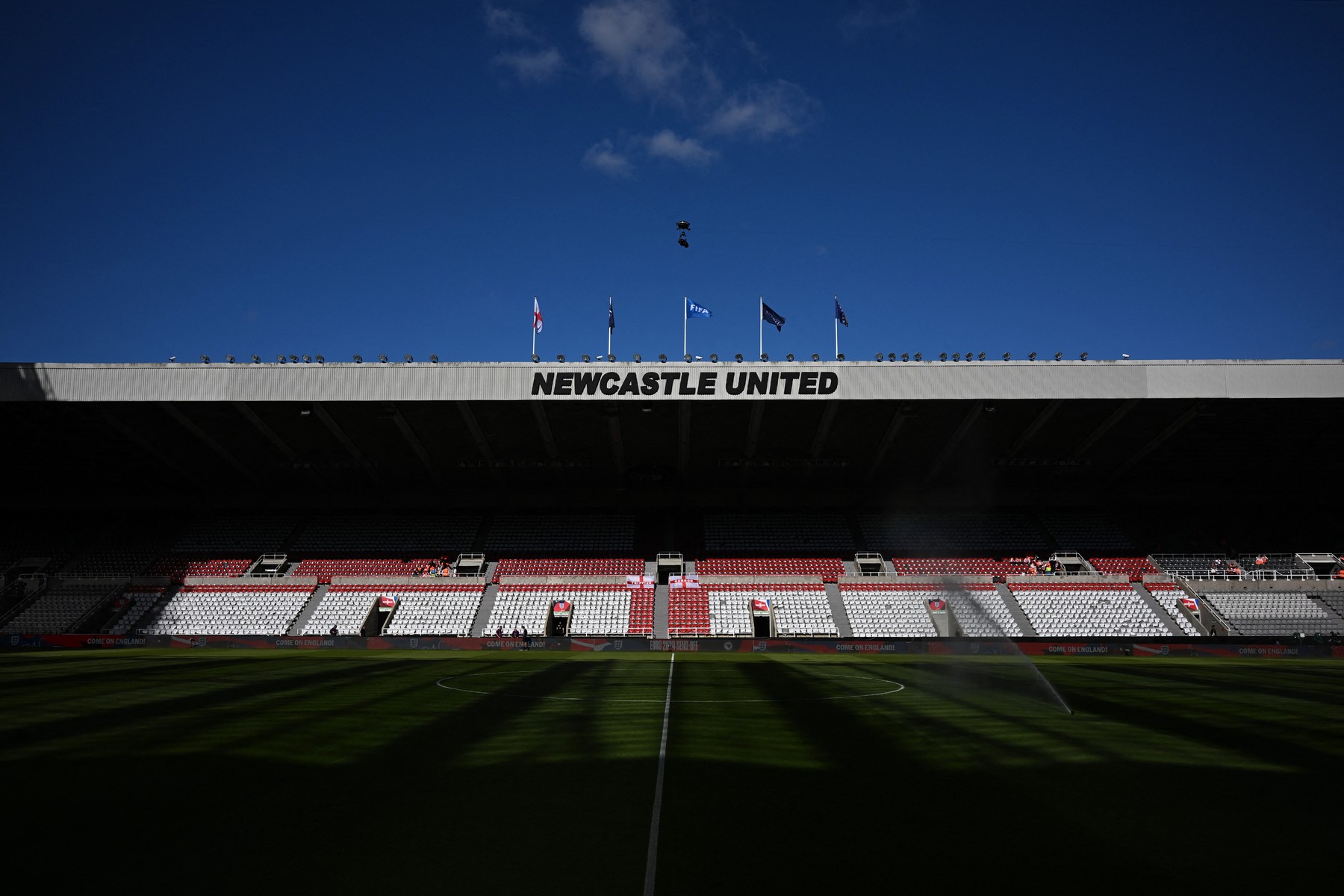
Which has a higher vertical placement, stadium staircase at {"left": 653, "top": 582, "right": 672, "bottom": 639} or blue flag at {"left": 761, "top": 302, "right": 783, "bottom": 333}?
blue flag at {"left": 761, "top": 302, "right": 783, "bottom": 333}

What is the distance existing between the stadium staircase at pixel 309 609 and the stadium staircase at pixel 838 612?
36036mm

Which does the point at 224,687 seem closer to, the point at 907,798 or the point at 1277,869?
the point at 907,798

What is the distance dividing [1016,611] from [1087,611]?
4456 mm

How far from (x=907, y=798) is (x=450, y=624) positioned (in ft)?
152

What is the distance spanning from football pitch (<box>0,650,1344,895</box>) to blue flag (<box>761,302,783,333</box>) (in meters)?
34.2

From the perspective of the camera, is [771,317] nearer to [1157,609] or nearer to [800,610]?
[800,610]

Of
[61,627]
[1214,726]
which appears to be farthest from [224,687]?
[61,627]

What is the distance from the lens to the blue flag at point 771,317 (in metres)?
49.0

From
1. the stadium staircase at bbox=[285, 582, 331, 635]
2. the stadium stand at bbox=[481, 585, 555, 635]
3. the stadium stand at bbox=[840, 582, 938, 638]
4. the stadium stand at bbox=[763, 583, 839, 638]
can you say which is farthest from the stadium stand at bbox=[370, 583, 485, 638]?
the stadium stand at bbox=[840, 582, 938, 638]

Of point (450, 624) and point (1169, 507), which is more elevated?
point (1169, 507)

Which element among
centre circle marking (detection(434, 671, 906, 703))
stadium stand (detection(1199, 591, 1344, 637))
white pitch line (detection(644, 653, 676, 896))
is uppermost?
stadium stand (detection(1199, 591, 1344, 637))

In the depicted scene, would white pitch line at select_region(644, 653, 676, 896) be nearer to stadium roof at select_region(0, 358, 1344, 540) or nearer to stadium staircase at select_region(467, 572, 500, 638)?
stadium roof at select_region(0, 358, 1344, 540)

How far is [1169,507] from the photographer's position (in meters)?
61.5

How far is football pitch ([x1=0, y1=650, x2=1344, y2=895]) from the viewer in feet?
20.2
